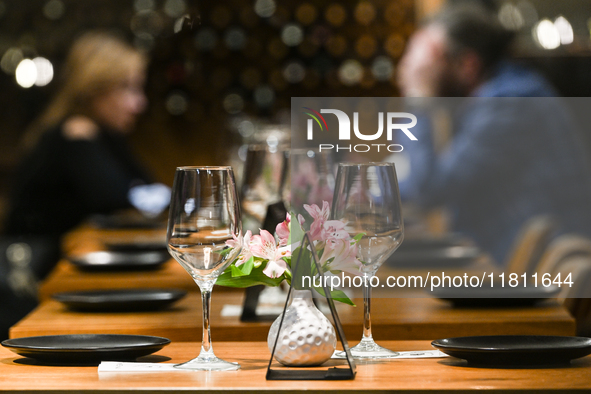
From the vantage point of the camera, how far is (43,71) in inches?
227

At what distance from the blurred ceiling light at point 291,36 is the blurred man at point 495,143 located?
2678 millimetres

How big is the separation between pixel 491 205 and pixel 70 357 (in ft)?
6.98

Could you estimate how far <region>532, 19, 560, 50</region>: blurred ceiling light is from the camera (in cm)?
486

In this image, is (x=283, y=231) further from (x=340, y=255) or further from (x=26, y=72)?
(x=26, y=72)

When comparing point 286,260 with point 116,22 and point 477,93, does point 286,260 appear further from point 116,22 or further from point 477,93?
point 116,22

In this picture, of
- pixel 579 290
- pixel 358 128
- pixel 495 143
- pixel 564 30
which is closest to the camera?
pixel 358 128

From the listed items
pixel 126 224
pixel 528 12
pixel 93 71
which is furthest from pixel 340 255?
pixel 528 12

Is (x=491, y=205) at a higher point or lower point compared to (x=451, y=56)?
lower

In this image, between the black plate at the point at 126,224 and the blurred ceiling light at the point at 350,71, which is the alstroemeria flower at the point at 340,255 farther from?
the blurred ceiling light at the point at 350,71

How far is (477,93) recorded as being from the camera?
119 inches

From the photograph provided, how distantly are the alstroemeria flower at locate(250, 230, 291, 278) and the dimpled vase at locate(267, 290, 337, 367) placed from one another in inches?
2.2

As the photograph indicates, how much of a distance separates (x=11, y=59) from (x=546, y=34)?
387cm

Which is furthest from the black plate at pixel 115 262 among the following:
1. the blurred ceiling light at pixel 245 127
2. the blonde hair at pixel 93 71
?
the blurred ceiling light at pixel 245 127

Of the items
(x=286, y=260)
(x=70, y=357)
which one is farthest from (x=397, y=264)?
(x=70, y=357)
